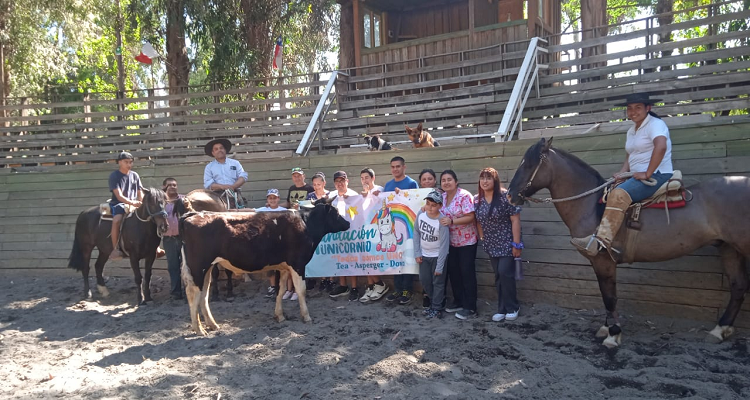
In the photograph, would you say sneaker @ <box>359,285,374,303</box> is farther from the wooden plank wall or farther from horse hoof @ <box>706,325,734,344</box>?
horse hoof @ <box>706,325,734,344</box>

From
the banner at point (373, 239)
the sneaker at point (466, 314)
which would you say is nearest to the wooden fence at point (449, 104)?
the banner at point (373, 239)

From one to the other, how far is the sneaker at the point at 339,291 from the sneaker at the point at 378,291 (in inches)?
20.0

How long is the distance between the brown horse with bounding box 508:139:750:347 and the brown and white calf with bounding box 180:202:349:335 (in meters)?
2.71

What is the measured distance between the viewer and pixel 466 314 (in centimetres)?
634

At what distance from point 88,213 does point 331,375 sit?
6575mm

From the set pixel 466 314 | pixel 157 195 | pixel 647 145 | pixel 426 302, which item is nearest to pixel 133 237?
pixel 157 195

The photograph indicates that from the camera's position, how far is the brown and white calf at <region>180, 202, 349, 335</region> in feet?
20.2

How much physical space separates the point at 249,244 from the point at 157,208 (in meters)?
2.21

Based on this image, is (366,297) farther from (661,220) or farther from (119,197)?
(119,197)

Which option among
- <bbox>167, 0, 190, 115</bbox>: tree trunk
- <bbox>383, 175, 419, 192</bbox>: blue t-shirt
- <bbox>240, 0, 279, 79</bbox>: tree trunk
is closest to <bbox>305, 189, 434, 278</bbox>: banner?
<bbox>383, 175, 419, 192</bbox>: blue t-shirt

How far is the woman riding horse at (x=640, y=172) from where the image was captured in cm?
499

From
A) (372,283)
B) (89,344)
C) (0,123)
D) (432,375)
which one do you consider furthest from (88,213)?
(0,123)

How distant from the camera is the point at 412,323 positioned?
20.2 feet

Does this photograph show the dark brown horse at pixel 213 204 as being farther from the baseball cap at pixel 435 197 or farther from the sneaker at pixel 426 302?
the baseball cap at pixel 435 197
